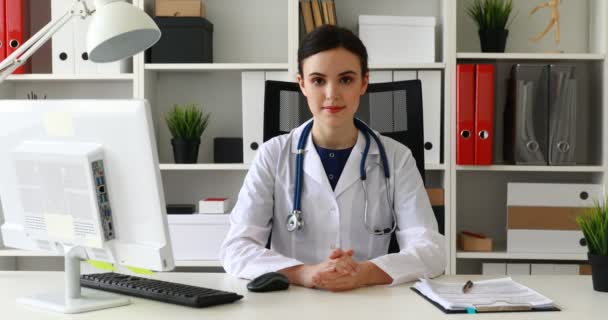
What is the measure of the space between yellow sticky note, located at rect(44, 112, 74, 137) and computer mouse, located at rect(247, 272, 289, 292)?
1.58 feet

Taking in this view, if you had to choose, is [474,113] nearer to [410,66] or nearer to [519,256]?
[410,66]

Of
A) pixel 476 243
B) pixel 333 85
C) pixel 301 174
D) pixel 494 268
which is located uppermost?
pixel 333 85

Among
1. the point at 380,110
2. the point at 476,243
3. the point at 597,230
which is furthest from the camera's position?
the point at 476,243

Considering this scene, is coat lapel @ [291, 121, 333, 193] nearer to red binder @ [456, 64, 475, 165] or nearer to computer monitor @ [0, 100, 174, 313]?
computer monitor @ [0, 100, 174, 313]

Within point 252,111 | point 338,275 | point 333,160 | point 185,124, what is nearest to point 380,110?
point 333,160

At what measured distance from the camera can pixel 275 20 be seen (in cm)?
326

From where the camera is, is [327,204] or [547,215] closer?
[327,204]

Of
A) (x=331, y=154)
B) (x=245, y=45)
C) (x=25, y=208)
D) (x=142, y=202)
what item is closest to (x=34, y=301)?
(x=25, y=208)

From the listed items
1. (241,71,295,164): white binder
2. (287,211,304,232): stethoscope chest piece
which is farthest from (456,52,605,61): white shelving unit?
(287,211,304,232): stethoscope chest piece

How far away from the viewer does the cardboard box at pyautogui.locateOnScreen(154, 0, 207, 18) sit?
120 inches

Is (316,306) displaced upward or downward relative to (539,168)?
downward

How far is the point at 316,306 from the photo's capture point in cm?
138

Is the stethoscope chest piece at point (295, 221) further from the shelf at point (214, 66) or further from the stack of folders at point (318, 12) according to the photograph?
the stack of folders at point (318, 12)

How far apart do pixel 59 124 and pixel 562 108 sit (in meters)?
2.14
